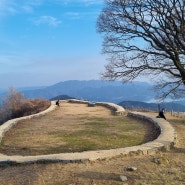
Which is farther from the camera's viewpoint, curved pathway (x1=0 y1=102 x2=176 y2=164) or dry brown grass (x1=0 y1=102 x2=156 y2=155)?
dry brown grass (x1=0 y1=102 x2=156 y2=155)

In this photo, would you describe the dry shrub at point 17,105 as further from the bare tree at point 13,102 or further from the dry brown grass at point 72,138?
the dry brown grass at point 72,138

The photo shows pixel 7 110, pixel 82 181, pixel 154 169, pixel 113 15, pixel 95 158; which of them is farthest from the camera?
pixel 7 110

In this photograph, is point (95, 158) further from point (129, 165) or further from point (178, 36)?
point (178, 36)

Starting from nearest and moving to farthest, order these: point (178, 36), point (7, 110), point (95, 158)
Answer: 1. point (95, 158)
2. point (178, 36)
3. point (7, 110)

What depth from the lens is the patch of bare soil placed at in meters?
9.32

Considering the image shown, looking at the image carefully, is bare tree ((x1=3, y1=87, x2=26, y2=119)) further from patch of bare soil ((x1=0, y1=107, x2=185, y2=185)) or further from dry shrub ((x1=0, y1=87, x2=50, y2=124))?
patch of bare soil ((x1=0, y1=107, x2=185, y2=185))

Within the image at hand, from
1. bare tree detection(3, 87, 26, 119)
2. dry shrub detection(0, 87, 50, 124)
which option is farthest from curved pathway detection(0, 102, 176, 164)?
bare tree detection(3, 87, 26, 119)

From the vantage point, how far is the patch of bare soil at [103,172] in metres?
9.32

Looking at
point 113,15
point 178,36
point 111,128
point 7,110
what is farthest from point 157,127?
point 7,110

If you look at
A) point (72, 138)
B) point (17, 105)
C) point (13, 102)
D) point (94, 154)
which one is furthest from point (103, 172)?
point (13, 102)

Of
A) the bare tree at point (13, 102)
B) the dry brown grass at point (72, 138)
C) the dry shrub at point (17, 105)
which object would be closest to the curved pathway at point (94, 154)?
the dry brown grass at point (72, 138)

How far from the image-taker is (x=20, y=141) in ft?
52.1

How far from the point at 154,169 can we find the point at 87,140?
17.8ft

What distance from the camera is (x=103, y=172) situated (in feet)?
32.8
